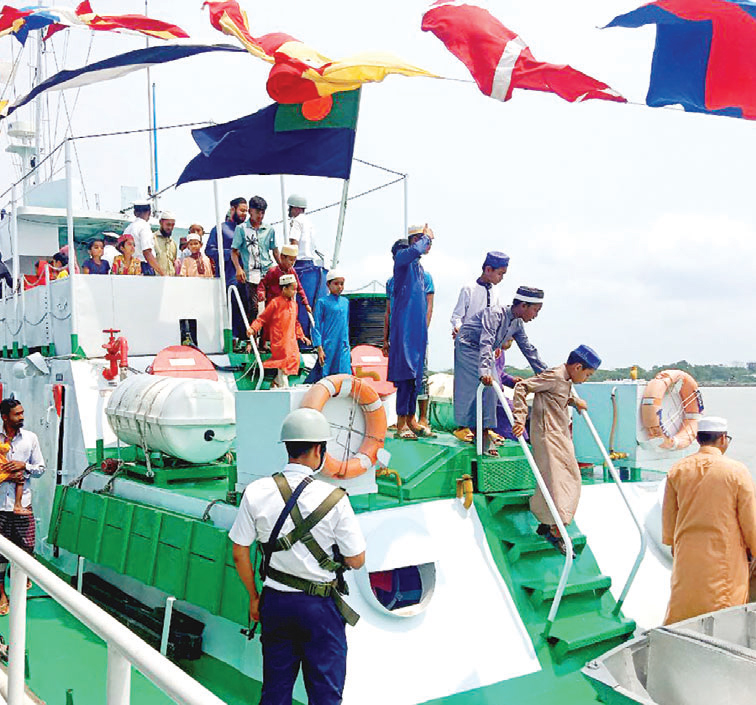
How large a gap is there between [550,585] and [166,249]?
7043 millimetres

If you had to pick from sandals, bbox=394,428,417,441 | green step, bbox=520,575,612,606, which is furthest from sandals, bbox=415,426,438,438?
green step, bbox=520,575,612,606

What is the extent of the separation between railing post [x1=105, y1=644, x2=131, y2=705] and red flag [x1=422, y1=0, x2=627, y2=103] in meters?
4.78

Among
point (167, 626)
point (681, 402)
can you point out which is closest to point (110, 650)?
point (167, 626)

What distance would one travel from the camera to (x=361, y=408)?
527 centimetres

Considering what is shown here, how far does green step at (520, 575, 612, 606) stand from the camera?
17.4 ft

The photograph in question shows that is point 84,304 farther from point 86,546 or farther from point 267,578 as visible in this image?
point 267,578

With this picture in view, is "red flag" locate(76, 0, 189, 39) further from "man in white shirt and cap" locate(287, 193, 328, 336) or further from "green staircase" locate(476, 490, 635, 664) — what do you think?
"green staircase" locate(476, 490, 635, 664)

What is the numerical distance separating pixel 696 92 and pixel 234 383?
5.68 meters

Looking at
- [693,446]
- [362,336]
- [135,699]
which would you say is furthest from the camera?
[362,336]

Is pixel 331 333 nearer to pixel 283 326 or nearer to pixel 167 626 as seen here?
pixel 283 326

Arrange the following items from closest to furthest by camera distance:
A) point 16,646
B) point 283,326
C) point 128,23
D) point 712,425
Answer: point 16,646
point 712,425
point 283,326
point 128,23

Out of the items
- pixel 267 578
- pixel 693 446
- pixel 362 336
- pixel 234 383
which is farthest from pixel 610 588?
pixel 362 336

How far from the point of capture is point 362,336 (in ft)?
36.8

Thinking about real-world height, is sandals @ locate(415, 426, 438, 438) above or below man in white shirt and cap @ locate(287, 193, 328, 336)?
below
